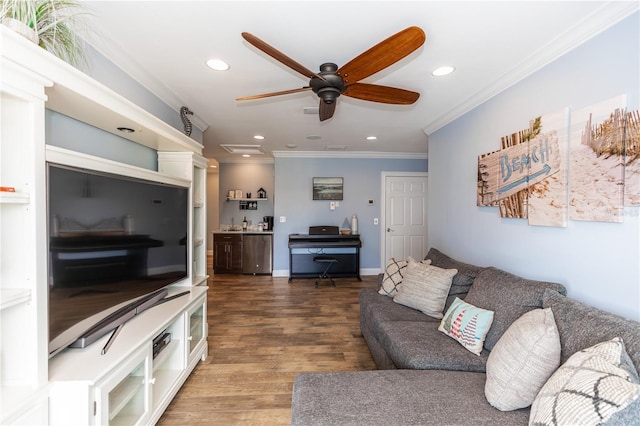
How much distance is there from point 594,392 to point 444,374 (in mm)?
704

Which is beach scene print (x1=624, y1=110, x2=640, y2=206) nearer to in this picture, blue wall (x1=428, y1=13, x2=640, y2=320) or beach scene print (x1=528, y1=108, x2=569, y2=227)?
blue wall (x1=428, y1=13, x2=640, y2=320)

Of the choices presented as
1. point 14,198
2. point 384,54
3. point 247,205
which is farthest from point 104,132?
point 247,205

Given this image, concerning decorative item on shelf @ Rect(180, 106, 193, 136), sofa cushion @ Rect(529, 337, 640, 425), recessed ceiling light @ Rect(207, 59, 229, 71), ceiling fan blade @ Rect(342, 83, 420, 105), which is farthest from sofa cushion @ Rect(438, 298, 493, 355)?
decorative item on shelf @ Rect(180, 106, 193, 136)

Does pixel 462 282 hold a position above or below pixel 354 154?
below

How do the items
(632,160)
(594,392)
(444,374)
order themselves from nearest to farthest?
(594,392) < (632,160) < (444,374)

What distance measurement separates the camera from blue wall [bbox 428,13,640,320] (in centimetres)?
139

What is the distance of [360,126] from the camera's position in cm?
361

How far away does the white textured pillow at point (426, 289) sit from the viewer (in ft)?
7.51

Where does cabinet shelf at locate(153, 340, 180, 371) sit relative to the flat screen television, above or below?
below

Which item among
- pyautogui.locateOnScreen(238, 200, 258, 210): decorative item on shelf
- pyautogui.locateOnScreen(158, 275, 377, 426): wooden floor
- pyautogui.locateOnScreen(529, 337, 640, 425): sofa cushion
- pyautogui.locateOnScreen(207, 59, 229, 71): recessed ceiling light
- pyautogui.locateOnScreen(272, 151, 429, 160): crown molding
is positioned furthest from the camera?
pyautogui.locateOnScreen(238, 200, 258, 210): decorative item on shelf

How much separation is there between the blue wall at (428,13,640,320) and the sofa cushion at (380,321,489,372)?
75 centimetres

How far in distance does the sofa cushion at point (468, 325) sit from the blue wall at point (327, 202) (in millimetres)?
3539

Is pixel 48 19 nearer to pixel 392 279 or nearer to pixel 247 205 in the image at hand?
pixel 392 279

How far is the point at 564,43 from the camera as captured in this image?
1.68 m
